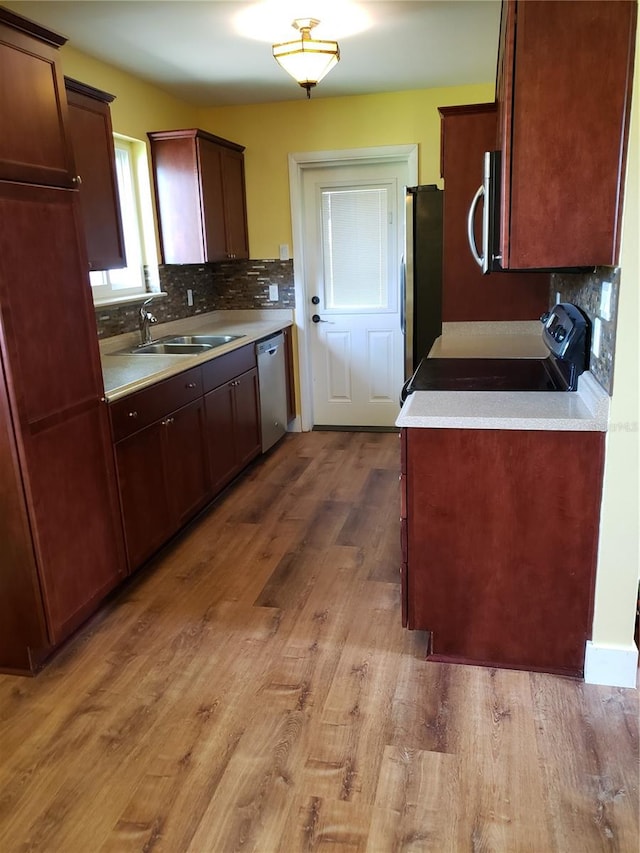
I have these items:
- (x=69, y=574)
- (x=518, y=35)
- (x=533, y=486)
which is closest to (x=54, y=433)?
(x=69, y=574)

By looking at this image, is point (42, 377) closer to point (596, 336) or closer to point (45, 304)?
point (45, 304)

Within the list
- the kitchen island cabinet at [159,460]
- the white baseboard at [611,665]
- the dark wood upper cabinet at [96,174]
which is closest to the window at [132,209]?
the dark wood upper cabinet at [96,174]

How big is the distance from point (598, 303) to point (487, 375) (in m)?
0.54

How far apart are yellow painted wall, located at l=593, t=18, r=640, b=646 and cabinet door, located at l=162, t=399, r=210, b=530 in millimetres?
1961

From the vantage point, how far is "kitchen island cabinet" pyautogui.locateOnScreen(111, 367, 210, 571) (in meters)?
2.74

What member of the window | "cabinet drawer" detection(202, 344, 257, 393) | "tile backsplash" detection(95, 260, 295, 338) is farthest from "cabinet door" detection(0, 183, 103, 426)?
"tile backsplash" detection(95, 260, 295, 338)

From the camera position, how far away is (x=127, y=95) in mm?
3844

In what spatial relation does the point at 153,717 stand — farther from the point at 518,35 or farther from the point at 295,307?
the point at 295,307

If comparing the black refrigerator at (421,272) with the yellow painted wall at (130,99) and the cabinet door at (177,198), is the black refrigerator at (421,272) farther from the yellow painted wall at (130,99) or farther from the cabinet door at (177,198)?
the yellow painted wall at (130,99)

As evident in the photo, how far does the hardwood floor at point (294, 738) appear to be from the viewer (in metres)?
1.61

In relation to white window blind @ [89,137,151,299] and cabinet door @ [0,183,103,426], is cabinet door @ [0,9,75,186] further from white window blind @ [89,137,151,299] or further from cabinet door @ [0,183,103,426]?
white window blind @ [89,137,151,299]

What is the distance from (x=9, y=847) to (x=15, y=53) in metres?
2.24

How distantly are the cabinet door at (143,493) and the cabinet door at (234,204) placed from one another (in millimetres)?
2121

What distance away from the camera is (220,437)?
3.74 m
